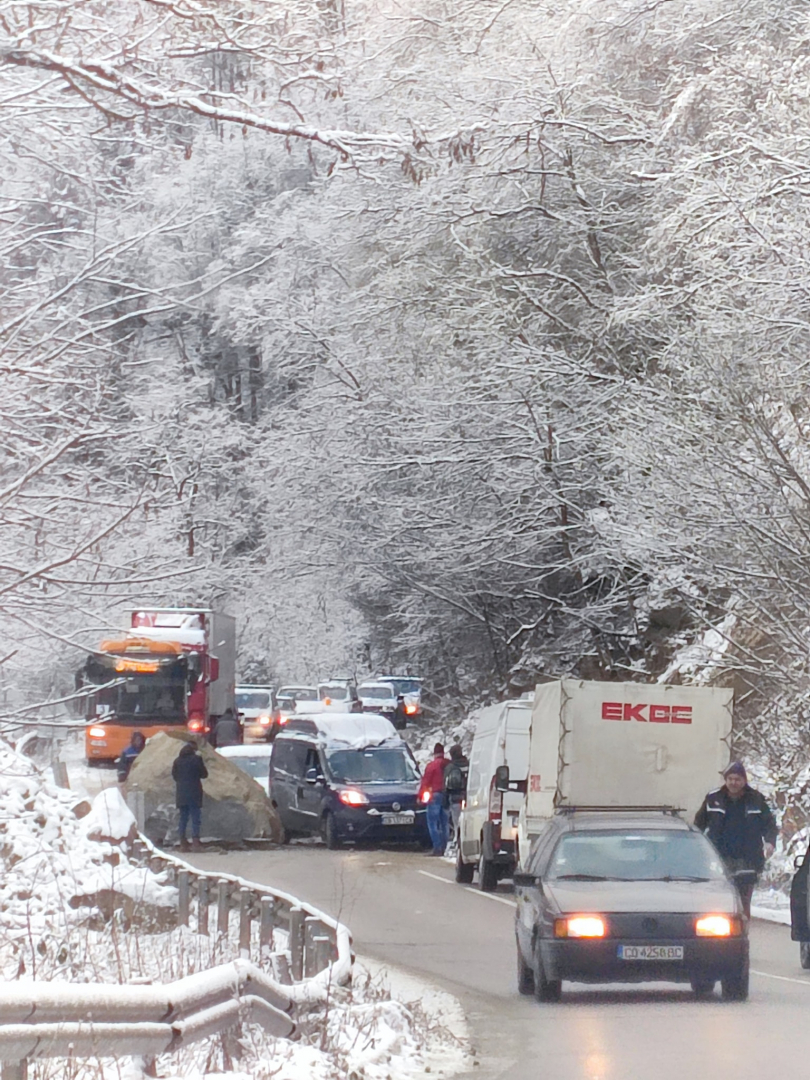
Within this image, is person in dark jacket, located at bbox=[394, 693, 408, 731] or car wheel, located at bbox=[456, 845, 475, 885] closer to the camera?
car wheel, located at bbox=[456, 845, 475, 885]

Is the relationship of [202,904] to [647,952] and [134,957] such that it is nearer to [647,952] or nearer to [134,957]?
[134,957]

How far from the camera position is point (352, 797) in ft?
103

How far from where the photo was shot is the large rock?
3053 centimetres

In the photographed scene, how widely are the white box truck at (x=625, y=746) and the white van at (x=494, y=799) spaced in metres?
1.89

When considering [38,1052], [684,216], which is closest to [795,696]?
[684,216]

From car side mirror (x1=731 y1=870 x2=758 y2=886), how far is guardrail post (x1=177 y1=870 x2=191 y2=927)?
4.32m

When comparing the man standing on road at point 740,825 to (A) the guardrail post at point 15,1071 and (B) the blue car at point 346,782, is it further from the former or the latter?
(B) the blue car at point 346,782

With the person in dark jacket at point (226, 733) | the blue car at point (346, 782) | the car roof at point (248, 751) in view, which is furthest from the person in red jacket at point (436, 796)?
the person in dark jacket at point (226, 733)

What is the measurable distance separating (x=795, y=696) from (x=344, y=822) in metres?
10.1

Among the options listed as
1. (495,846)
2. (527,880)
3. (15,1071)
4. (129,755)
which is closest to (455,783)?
(495,846)

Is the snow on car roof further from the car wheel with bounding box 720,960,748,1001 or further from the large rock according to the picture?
the car wheel with bounding box 720,960,748,1001

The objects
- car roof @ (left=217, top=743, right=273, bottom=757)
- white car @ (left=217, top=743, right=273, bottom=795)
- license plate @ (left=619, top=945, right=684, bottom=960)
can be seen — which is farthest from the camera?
car roof @ (left=217, top=743, right=273, bottom=757)

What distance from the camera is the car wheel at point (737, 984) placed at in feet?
43.1

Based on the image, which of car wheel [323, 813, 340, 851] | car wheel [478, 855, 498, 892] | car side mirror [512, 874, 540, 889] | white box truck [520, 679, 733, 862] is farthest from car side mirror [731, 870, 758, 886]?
car wheel [323, 813, 340, 851]
